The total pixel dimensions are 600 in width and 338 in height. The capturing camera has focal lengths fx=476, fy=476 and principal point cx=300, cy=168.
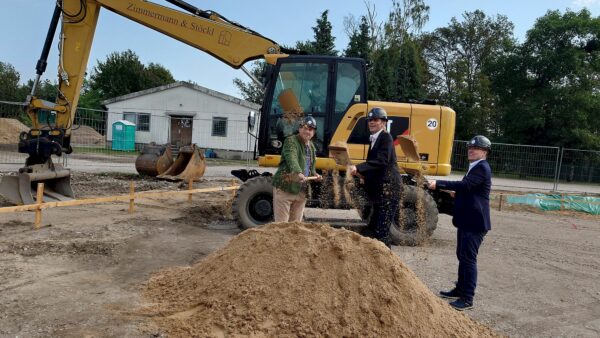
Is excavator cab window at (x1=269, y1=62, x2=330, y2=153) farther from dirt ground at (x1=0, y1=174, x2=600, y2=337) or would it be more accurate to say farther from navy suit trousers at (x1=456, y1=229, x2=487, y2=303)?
navy suit trousers at (x1=456, y1=229, x2=487, y2=303)

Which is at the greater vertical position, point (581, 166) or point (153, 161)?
point (581, 166)

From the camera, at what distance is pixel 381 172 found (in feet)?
18.3

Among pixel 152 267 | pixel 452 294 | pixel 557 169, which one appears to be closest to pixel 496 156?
pixel 557 169

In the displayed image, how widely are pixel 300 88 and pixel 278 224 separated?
3495 mm

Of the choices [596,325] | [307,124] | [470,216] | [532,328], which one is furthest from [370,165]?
[596,325]

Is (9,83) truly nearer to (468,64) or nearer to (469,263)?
(468,64)

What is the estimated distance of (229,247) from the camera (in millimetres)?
4668

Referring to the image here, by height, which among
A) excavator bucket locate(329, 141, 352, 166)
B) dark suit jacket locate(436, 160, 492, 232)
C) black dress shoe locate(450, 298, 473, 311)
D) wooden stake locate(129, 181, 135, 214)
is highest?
excavator bucket locate(329, 141, 352, 166)

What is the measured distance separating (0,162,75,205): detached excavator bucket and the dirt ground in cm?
27

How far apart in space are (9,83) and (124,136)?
55.0 metres

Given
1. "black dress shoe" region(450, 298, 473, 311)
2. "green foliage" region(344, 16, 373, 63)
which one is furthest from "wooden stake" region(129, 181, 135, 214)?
"green foliage" region(344, 16, 373, 63)

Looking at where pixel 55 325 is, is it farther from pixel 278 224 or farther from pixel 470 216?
pixel 470 216

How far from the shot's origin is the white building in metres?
24.9

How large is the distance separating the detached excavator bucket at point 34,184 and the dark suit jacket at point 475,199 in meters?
6.59
